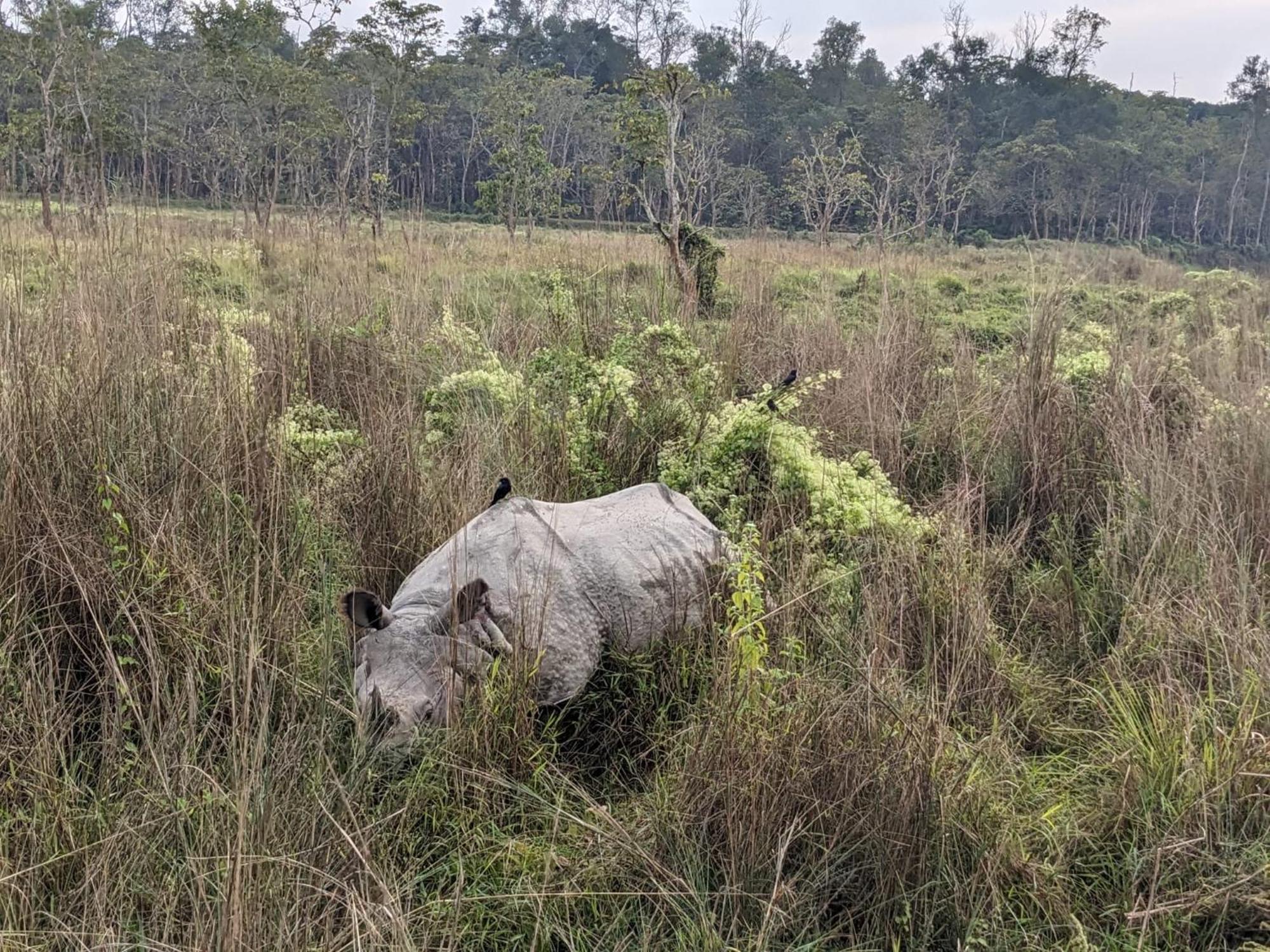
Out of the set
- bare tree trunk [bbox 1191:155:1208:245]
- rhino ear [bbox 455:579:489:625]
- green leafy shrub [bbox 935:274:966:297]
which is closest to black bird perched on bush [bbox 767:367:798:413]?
rhino ear [bbox 455:579:489:625]

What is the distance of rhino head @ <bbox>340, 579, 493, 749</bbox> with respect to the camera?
201 centimetres

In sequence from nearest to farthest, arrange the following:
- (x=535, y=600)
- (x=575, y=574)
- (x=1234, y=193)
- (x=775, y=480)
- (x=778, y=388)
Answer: (x=535, y=600) < (x=575, y=574) < (x=775, y=480) < (x=778, y=388) < (x=1234, y=193)

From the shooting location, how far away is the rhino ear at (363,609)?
2.02 m

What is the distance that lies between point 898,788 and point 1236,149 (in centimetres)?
5209

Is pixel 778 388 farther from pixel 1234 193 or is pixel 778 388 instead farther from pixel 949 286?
pixel 1234 193

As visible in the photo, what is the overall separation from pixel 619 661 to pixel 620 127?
9.57m

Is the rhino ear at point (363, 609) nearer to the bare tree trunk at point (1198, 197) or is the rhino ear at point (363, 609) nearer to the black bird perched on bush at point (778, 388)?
the black bird perched on bush at point (778, 388)

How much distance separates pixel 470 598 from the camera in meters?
2.18

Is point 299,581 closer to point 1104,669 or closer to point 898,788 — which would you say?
point 898,788

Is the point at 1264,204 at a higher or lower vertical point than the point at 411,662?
higher

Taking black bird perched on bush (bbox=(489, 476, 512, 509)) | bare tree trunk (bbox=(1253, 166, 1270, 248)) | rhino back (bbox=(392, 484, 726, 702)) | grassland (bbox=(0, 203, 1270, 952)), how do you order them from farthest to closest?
bare tree trunk (bbox=(1253, 166, 1270, 248)), black bird perched on bush (bbox=(489, 476, 512, 509)), rhino back (bbox=(392, 484, 726, 702)), grassland (bbox=(0, 203, 1270, 952))

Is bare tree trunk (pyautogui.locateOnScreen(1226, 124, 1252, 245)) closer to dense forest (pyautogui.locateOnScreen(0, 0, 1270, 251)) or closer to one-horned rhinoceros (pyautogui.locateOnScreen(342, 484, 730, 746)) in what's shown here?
dense forest (pyautogui.locateOnScreen(0, 0, 1270, 251))

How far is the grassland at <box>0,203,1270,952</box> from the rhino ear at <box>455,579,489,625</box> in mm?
180

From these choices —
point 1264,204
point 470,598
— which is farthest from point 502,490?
point 1264,204
